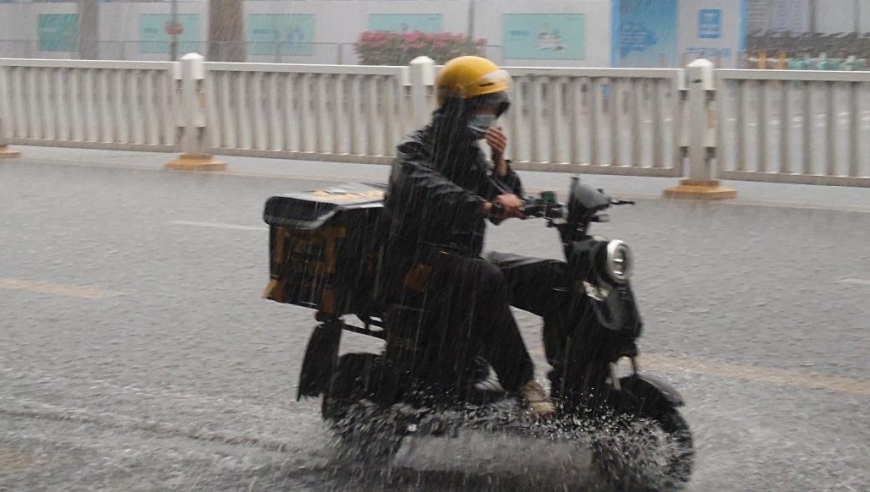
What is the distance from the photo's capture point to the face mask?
4344 millimetres

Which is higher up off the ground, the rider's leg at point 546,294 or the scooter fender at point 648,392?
the rider's leg at point 546,294

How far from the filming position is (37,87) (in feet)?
50.0

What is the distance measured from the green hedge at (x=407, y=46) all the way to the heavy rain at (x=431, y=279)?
10133 millimetres

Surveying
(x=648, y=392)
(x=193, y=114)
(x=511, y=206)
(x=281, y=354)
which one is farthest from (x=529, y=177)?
(x=648, y=392)

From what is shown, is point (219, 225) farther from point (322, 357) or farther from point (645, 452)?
point (645, 452)

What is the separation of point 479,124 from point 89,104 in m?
11.2

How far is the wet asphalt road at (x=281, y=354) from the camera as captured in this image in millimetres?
4520

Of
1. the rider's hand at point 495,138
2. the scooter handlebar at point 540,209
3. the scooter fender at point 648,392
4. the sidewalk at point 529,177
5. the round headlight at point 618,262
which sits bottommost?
the scooter fender at point 648,392

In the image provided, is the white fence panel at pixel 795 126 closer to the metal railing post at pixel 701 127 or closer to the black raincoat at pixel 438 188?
the metal railing post at pixel 701 127

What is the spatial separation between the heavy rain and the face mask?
0.01 metres

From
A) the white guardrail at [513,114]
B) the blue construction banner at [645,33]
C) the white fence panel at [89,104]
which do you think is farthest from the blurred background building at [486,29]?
the white fence panel at [89,104]

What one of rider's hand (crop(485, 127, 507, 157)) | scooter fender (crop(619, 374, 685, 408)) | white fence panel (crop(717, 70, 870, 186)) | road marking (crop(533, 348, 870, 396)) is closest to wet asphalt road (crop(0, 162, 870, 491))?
road marking (crop(533, 348, 870, 396))

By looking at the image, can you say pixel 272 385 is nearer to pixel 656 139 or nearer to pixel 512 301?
pixel 512 301

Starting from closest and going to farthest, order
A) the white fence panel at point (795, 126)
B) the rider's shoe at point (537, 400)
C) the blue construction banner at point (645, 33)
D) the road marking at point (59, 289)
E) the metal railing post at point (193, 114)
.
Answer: the rider's shoe at point (537, 400) → the road marking at point (59, 289) → the white fence panel at point (795, 126) → the metal railing post at point (193, 114) → the blue construction banner at point (645, 33)
